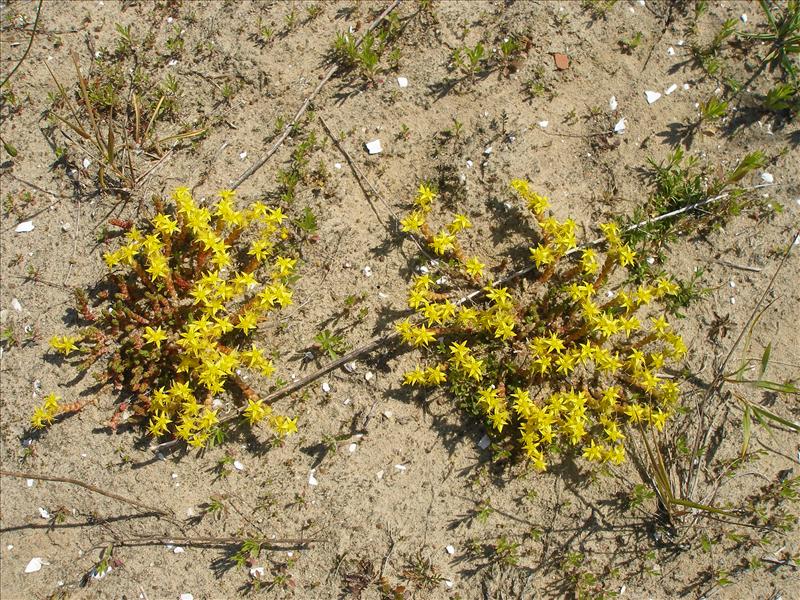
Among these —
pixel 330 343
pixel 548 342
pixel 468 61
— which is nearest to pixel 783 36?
pixel 468 61

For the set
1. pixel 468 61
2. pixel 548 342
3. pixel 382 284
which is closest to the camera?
pixel 548 342

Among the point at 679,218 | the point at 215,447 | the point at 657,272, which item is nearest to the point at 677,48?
the point at 679,218

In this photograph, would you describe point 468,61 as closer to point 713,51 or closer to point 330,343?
point 713,51

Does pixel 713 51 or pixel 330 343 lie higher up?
pixel 713 51

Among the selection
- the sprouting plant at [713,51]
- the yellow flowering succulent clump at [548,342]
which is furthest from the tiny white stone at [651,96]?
the yellow flowering succulent clump at [548,342]

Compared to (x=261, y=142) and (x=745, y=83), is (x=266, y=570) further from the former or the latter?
(x=745, y=83)

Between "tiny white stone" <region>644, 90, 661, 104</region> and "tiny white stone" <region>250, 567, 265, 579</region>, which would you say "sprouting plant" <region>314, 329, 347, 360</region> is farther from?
"tiny white stone" <region>644, 90, 661, 104</region>

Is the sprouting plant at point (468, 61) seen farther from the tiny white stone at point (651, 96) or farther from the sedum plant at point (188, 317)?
the sedum plant at point (188, 317)

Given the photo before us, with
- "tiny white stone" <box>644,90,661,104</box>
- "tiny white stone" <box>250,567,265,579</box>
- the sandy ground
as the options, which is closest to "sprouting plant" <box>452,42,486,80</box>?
the sandy ground
